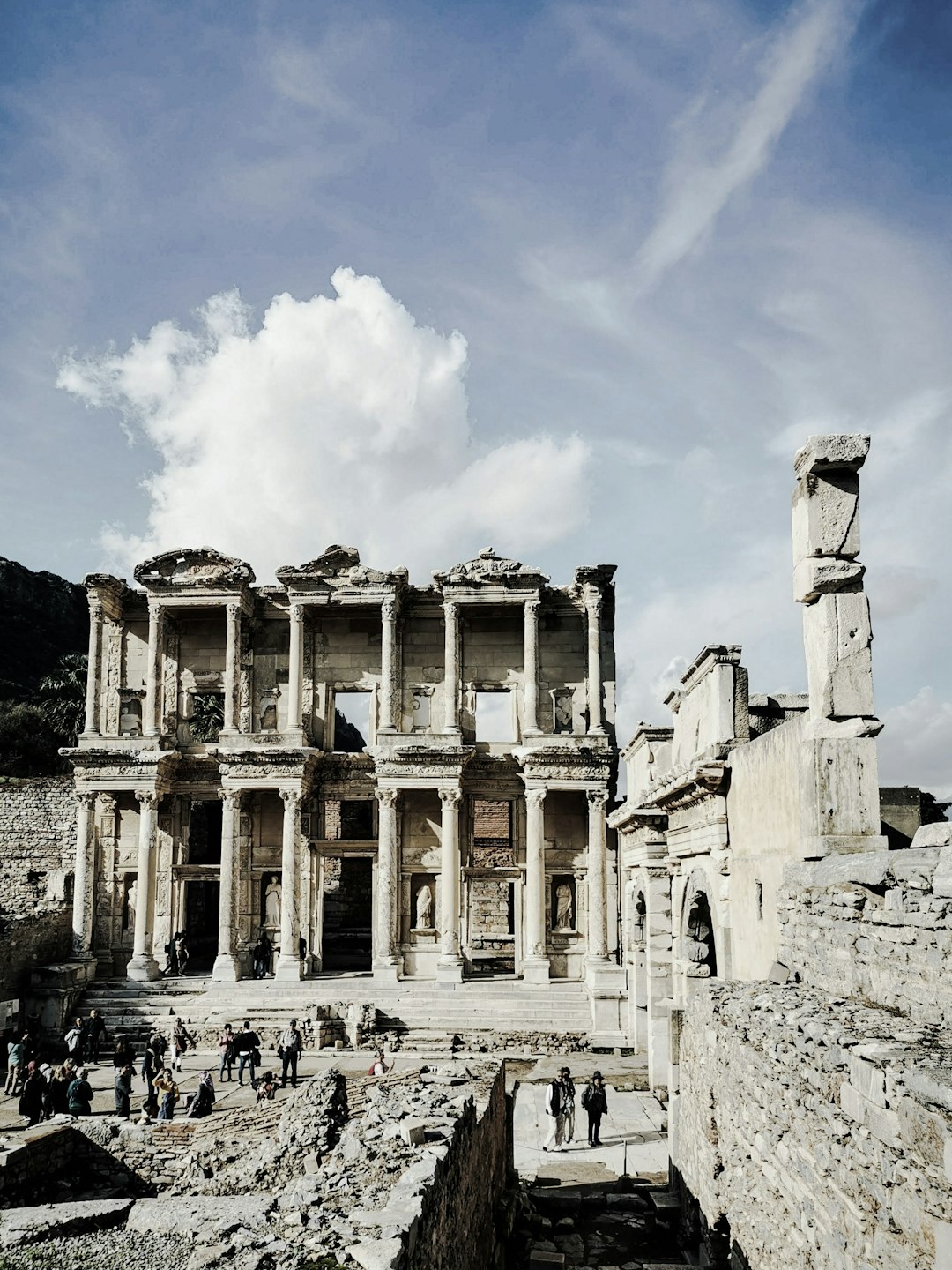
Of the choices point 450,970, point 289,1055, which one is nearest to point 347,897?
point 450,970

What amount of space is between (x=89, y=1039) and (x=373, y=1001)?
6.24 metres

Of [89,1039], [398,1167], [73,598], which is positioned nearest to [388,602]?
[89,1039]

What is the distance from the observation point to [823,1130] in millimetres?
5992

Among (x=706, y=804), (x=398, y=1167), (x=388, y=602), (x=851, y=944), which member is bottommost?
(x=398, y=1167)

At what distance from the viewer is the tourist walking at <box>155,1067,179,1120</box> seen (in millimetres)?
15402

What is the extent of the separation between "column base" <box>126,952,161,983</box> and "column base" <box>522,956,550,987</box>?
9136mm

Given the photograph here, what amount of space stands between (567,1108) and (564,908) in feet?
40.4

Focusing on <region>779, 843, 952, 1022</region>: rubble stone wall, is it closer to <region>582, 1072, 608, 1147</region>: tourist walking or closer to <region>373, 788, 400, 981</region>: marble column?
A: <region>582, 1072, 608, 1147</region>: tourist walking

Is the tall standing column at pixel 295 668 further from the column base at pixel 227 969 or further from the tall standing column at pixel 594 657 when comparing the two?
the tall standing column at pixel 594 657

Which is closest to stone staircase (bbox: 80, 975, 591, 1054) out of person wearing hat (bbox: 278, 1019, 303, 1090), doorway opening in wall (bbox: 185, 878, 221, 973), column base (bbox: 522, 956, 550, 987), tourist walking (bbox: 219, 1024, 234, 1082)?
column base (bbox: 522, 956, 550, 987)

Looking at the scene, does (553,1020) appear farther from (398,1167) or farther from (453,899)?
(398,1167)

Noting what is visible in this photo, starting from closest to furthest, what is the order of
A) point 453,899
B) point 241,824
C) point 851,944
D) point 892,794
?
point 851,944 → point 892,794 → point 453,899 → point 241,824

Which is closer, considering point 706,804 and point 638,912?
point 706,804

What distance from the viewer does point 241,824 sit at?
2809 centimetres
